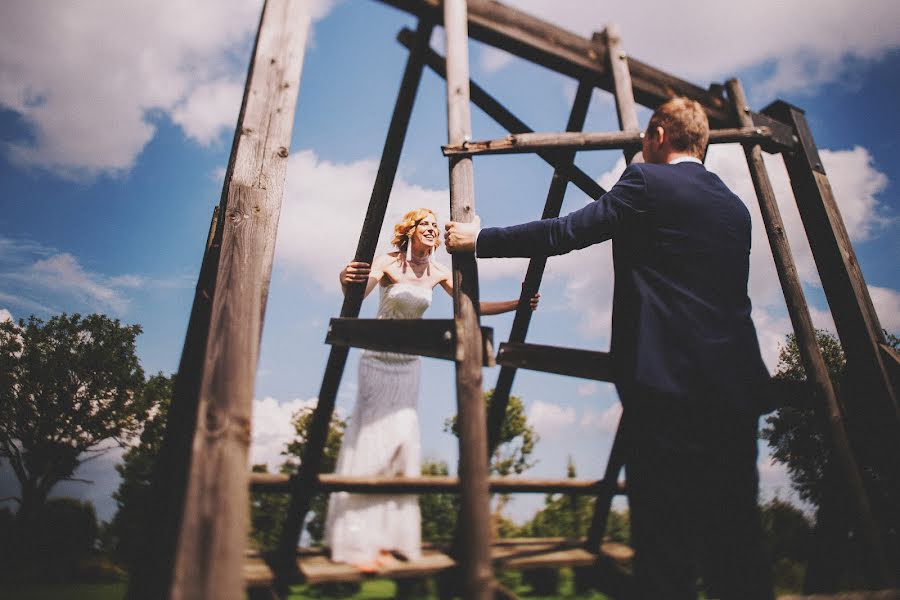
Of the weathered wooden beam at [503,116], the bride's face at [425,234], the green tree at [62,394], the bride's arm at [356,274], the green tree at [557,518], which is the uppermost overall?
the green tree at [62,394]

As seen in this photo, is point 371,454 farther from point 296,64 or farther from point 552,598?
point 552,598

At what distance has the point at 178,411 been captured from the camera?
7.52 ft

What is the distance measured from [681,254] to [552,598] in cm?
476

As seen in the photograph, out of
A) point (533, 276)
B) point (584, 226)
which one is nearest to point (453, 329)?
point (584, 226)

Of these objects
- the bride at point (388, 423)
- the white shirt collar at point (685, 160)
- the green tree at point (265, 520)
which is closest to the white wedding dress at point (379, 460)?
the bride at point (388, 423)

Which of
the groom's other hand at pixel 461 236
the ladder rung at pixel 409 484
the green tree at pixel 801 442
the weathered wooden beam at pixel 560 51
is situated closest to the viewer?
the groom's other hand at pixel 461 236

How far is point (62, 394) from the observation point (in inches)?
1412

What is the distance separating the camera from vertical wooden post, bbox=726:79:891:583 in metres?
2.82

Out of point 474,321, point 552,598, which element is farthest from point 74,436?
point 474,321

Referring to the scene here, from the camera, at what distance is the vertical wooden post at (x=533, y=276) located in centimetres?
385

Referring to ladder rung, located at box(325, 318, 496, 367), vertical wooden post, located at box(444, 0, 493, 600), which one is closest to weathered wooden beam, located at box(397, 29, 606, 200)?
vertical wooden post, located at box(444, 0, 493, 600)

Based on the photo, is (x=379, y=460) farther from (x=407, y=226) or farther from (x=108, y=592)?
(x=108, y=592)

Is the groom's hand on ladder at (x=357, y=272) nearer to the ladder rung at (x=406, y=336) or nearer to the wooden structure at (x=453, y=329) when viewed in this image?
the wooden structure at (x=453, y=329)

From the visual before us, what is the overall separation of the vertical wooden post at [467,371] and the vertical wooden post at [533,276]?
126cm
